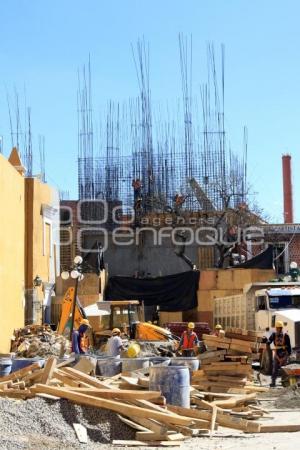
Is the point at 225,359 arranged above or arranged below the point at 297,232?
below

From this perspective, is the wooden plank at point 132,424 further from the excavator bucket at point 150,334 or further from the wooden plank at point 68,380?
the excavator bucket at point 150,334

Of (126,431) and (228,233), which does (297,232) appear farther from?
(126,431)

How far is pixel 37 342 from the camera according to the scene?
90.7 feet

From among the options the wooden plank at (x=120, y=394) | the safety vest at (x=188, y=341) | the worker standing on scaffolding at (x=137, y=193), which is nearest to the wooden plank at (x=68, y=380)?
the wooden plank at (x=120, y=394)

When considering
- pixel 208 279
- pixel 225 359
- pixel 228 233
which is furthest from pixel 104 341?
pixel 228 233

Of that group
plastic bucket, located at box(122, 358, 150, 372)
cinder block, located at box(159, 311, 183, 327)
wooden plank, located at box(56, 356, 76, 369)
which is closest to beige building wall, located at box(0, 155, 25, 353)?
cinder block, located at box(159, 311, 183, 327)

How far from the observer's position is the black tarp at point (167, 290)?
39281 mm

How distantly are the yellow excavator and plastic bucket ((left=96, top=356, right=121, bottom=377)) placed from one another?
10.9 meters

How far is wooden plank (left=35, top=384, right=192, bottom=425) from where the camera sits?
12.9 metres

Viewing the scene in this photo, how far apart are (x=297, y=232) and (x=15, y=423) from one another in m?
40.6

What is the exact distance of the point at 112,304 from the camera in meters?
32.6

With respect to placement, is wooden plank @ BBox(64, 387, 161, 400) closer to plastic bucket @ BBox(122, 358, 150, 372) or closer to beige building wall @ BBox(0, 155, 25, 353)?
plastic bucket @ BBox(122, 358, 150, 372)

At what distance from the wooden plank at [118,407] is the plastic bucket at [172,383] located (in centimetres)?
134

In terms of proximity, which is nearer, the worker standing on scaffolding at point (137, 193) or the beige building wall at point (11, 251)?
the beige building wall at point (11, 251)
